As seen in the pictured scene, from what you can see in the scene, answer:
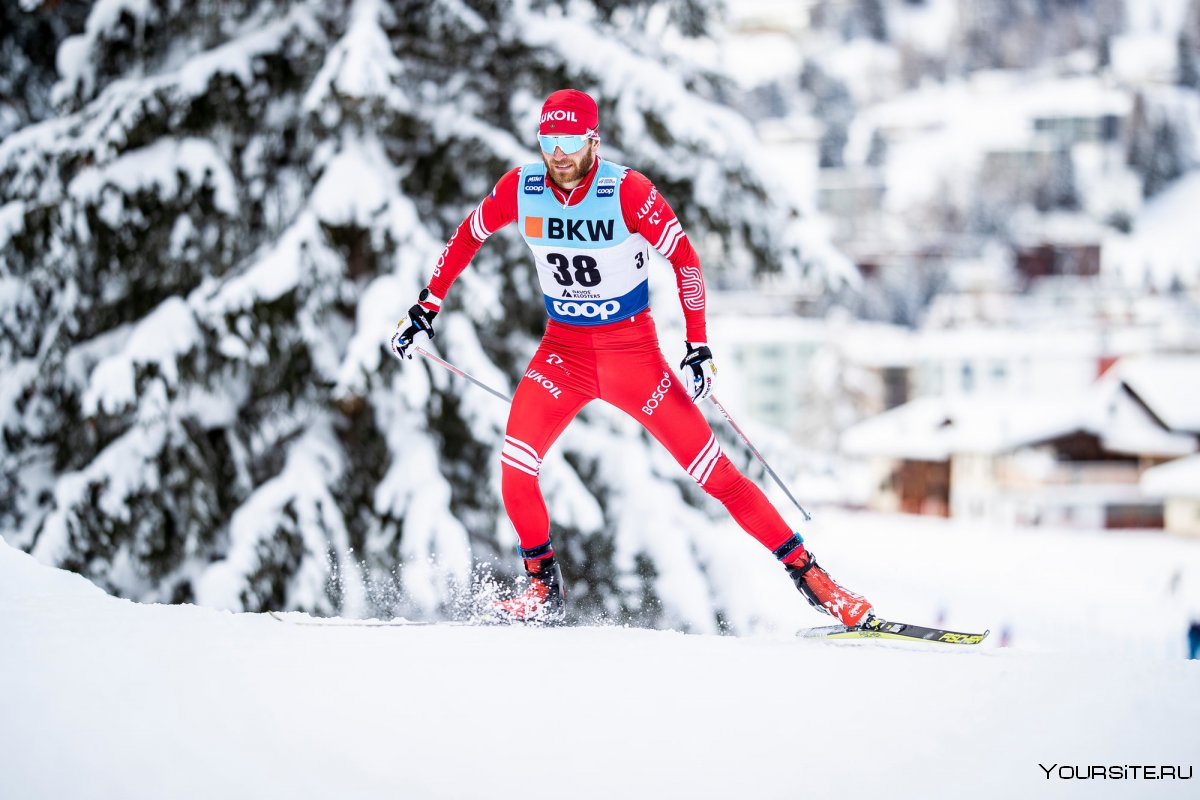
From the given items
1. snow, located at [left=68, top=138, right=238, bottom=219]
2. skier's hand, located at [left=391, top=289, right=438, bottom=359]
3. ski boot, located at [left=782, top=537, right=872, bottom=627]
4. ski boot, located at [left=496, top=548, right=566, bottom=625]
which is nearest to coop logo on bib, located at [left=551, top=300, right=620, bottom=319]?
skier's hand, located at [left=391, top=289, right=438, bottom=359]

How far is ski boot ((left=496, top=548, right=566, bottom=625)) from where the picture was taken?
17.4ft

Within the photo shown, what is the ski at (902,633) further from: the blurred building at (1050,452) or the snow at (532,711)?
the blurred building at (1050,452)

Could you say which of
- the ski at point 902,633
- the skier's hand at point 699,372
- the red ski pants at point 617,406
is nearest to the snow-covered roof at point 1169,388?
the ski at point 902,633

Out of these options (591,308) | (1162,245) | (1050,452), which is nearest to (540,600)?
(591,308)

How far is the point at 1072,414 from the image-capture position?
44.8 metres

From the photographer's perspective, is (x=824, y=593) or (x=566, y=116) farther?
(x=824, y=593)

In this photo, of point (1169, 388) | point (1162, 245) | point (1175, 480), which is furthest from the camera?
point (1162, 245)

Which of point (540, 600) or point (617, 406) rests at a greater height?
point (617, 406)

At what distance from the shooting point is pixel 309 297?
775 centimetres

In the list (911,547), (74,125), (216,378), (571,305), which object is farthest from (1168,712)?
(911,547)

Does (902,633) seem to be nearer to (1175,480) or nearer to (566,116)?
(566,116)

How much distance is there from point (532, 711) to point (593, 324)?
177 centimetres

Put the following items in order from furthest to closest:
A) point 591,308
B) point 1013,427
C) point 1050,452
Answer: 1. point 1013,427
2. point 1050,452
3. point 591,308

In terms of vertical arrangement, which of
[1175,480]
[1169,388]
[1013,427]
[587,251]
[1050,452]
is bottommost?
[1175,480]
